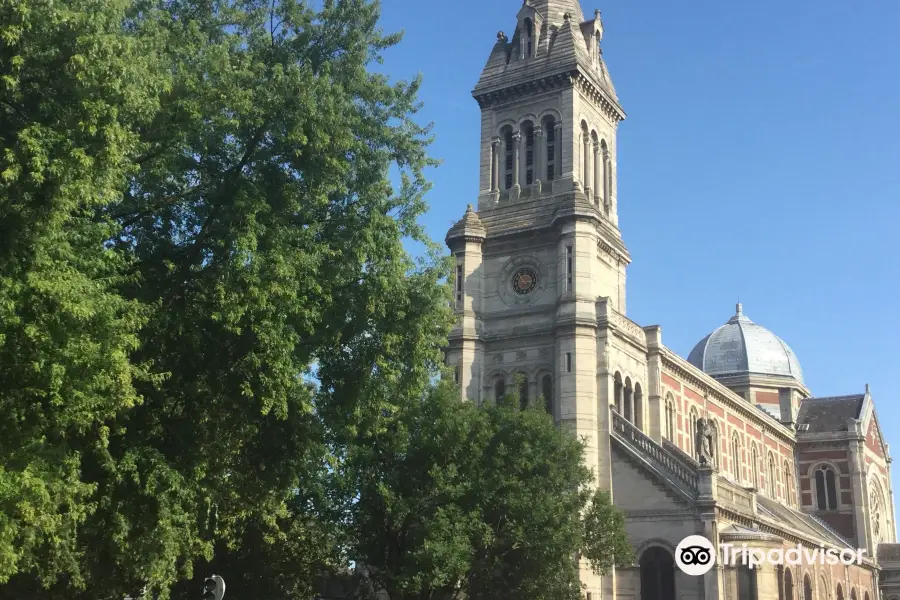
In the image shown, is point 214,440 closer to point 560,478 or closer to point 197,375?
point 197,375

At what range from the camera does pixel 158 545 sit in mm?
18234

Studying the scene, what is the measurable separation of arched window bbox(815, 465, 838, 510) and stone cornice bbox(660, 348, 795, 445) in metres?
3.12

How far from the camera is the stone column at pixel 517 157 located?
51750 mm

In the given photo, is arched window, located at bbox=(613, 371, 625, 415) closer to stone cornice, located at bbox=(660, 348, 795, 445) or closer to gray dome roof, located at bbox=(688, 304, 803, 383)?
stone cornice, located at bbox=(660, 348, 795, 445)

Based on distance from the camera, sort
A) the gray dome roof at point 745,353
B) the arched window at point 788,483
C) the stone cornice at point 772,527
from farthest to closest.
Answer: the gray dome roof at point 745,353 → the arched window at point 788,483 → the stone cornice at point 772,527

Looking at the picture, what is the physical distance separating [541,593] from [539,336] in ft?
55.5

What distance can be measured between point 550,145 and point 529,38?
6.75 metres

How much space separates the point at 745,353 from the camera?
86625 millimetres

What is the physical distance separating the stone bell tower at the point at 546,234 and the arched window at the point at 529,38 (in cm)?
9

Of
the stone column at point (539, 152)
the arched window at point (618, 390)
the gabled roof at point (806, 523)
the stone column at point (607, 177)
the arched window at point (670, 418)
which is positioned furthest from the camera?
the gabled roof at point (806, 523)

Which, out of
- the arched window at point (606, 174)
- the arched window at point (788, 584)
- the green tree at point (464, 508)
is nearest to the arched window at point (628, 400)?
the arched window at point (606, 174)

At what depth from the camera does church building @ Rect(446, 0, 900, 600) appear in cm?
4181

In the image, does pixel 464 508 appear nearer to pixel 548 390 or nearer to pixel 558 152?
pixel 548 390

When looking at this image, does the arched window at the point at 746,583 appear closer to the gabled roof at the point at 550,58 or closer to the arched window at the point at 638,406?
the arched window at the point at 638,406
